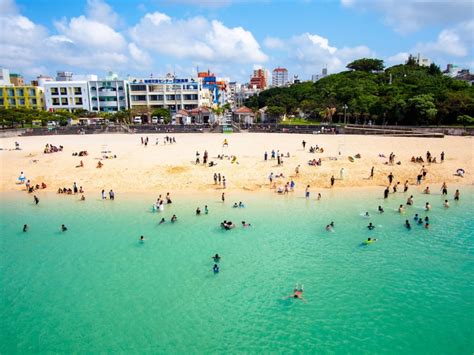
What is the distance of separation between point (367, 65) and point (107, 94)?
70.0m

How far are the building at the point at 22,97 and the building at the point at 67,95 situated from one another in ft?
13.4

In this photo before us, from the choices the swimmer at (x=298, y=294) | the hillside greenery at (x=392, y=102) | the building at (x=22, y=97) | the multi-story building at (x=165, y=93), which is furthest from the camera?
the multi-story building at (x=165, y=93)

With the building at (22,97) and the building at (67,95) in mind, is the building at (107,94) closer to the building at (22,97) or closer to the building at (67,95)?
the building at (67,95)

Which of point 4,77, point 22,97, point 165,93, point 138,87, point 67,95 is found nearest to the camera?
point 22,97

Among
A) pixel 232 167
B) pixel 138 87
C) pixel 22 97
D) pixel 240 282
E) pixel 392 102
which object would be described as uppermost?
pixel 138 87

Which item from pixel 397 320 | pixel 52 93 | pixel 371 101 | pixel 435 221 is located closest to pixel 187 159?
pixel 435 221

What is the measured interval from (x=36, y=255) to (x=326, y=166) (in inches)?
928

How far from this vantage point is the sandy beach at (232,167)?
1163 inches

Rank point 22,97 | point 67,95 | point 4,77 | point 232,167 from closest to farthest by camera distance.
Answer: point 232,167 → point 22,97 → point 67,95 → point 4,77

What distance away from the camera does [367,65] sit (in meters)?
98.1

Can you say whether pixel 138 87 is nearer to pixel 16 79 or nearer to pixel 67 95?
pixel 67 95

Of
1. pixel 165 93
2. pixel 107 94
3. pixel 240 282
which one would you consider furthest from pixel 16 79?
pixel 240 282

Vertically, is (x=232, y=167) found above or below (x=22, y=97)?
below

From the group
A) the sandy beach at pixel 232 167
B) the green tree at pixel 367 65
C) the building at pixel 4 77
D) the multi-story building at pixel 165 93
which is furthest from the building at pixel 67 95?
the green tree at pixel 367 65
